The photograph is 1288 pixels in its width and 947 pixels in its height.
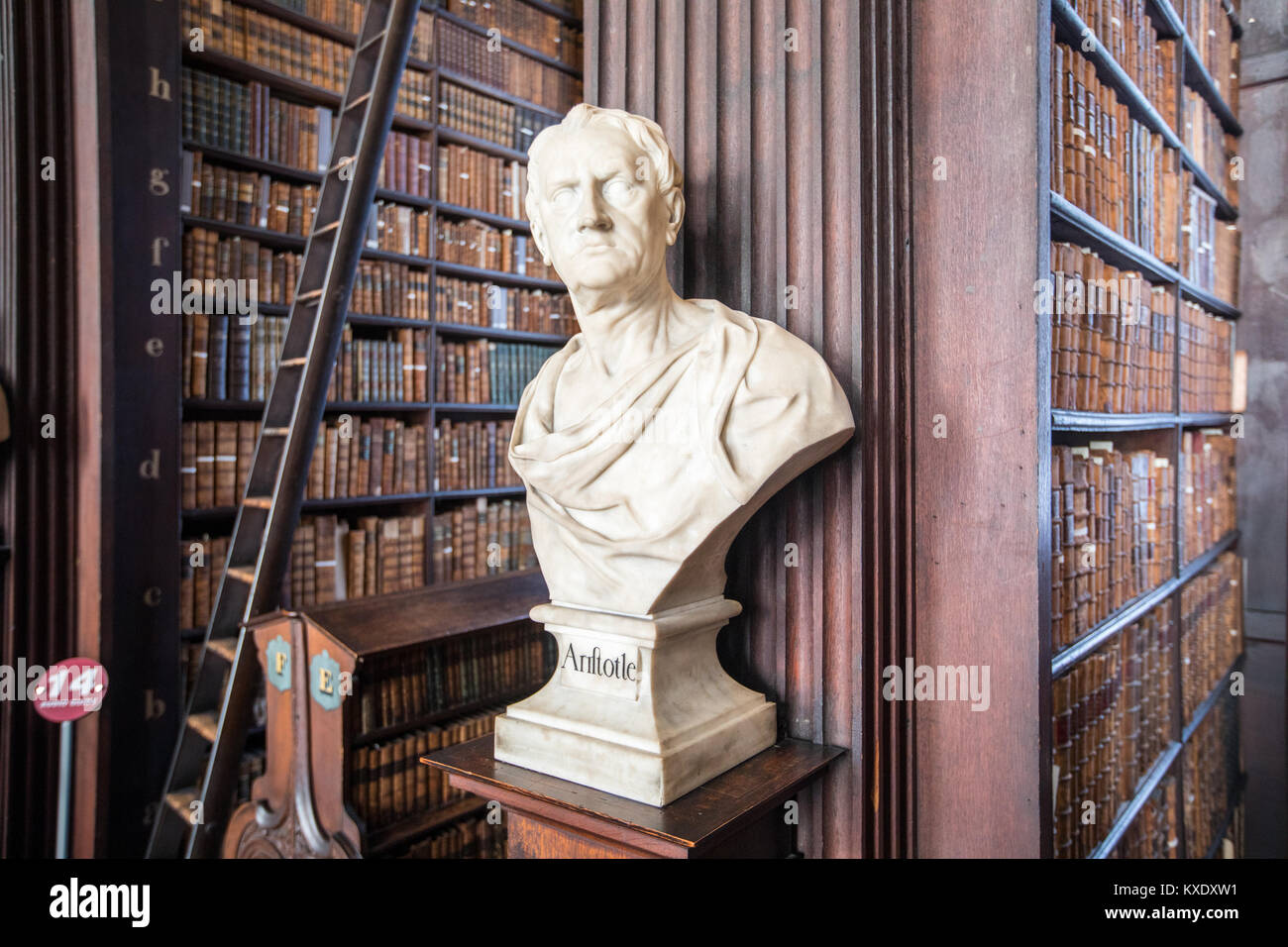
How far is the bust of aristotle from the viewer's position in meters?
1.16

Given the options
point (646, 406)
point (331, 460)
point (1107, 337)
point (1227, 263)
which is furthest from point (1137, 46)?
point (331, 460)

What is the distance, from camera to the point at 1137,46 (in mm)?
1985

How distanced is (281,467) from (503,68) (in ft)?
7.66

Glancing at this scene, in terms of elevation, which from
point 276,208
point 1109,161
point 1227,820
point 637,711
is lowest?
point 1227,820

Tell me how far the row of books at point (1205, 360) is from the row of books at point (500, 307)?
2.26m

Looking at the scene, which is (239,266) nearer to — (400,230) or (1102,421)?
(400,230)

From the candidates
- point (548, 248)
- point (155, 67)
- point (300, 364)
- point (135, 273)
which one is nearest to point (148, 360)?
point (135, 273)

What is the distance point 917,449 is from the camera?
1417 mm

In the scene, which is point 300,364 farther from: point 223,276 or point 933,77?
point 933,77

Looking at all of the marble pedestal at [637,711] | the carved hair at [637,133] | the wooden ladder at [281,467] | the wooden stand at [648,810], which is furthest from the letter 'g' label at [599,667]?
the wooden ladder at [281,467]

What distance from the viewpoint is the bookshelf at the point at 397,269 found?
109 inches

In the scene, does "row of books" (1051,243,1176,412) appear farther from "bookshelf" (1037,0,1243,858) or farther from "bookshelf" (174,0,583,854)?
"bookshelf" (174,0,583,854)

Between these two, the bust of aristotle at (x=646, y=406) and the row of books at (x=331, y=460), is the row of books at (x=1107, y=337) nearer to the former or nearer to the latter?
the bust of aristotle at (x=646, y=406)
